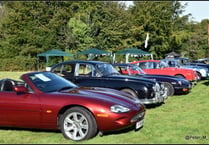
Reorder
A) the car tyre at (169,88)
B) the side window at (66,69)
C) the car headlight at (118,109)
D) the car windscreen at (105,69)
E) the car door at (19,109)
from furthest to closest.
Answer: the car tyre at (169,88)
the side window at (66,69)
the car windscreen at (105,69)
the car door at (19,109)
the car headlight at (118,109)

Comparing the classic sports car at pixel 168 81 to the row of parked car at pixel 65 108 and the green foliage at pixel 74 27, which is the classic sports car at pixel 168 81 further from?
the green foliage at pixel 74 27

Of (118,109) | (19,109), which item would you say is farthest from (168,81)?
A: (19,109)

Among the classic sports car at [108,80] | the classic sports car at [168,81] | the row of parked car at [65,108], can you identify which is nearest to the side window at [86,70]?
the classic sports car at [108,80]

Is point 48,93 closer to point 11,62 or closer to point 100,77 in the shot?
point 100,77

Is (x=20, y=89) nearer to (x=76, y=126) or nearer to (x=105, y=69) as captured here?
(x=76, y=126)

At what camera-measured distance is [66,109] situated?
582 centimetres

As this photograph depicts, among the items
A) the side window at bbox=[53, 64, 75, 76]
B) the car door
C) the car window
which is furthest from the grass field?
the side window at bbox=[53, 64, 75, 76]

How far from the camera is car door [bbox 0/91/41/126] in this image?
5973 millimetres

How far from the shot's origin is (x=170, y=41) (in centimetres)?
5731

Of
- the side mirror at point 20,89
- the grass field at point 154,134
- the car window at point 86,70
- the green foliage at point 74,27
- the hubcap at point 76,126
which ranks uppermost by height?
the green foliage at point 74,27

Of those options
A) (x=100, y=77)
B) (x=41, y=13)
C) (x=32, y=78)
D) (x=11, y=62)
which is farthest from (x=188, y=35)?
(x=32, y=78)

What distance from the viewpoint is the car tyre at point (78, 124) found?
18.3 feet

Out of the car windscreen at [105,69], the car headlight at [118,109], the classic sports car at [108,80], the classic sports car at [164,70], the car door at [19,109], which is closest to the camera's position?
the car headlight at [118,109]

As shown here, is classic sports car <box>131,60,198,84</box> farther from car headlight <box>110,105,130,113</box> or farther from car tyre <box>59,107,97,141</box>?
car tyre <box>59,107,97,141</box>
